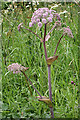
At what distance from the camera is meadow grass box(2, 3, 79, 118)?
0.99 meters

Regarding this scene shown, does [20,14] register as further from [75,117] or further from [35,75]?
[75,117]

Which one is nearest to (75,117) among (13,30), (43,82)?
(43,82)

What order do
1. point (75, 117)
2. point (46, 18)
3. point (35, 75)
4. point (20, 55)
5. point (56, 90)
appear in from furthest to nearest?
point (20, 55)
point (35, 75)
point (56, 90)
point (75, 117)
point (46, 18)

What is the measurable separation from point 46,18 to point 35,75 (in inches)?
20.3

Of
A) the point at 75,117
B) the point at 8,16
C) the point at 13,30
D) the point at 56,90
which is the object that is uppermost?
the point at 8,16

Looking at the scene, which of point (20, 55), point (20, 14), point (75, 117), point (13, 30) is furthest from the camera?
point (20, 14)

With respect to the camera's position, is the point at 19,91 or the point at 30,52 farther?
the point at 30,52

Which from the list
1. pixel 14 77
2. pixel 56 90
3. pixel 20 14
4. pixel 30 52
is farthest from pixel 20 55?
pixel 20 14

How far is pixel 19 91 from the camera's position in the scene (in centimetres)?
113

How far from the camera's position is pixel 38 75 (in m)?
1.17

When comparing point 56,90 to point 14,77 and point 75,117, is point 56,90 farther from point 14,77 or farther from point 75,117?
point 14,77

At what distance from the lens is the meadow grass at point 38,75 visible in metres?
0.99

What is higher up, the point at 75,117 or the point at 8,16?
the point at 8,16

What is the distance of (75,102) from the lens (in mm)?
980
